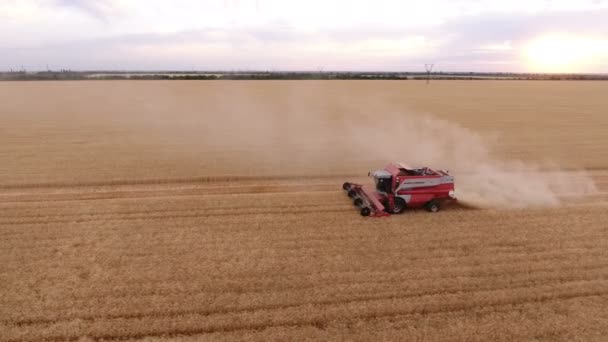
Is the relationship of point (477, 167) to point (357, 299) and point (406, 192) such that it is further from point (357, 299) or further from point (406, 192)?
point (357, 299)

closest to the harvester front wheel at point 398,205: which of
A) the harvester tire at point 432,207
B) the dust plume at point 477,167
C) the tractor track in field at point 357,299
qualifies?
the harvester tire at point 432,207

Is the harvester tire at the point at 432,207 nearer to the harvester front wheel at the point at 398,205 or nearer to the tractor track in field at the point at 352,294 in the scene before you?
the harvester front wheel at the point at 398,205

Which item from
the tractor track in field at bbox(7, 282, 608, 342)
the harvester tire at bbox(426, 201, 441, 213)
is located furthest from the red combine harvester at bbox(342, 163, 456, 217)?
the tractor track in field at bbox(7, 282, 608, 342)

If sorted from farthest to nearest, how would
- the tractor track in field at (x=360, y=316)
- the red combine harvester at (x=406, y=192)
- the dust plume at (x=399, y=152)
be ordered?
the dust plume at (x=399, y=152) < the red combine harvester at (x=406, y=192) < the tractor track in field at (x=360, y=316)

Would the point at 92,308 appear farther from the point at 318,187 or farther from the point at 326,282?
the point at 318,187

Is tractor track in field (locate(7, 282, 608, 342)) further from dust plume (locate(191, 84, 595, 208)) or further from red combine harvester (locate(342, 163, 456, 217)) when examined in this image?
dust plume (locate(191, 84, 595, 208))

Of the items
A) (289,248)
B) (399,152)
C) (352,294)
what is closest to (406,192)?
(289,248)
